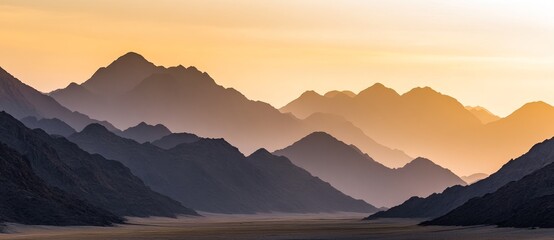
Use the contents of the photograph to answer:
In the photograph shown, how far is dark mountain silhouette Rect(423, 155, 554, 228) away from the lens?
161000 mm

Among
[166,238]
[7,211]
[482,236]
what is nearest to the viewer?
[482,236]

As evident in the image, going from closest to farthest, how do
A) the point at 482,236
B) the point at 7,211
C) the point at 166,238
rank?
the point at 482,236
the point at 166,238
the point at 7,211

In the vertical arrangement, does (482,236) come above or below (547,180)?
below

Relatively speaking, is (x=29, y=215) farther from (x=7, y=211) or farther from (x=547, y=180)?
(x=547, y=180)

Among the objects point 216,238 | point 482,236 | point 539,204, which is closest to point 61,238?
point 216,238

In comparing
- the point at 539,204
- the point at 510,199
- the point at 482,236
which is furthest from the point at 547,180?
the point at 482,236

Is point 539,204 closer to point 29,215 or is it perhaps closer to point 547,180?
point 547,180

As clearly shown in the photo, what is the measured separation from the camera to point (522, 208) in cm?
17112

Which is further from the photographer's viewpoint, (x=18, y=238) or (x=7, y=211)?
(x=7, y=211)

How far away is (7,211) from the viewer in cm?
19062

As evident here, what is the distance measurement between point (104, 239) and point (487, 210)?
222 ft

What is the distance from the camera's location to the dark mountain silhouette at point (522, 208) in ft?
528

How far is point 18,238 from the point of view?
151 metres

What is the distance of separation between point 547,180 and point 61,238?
80.3 m
